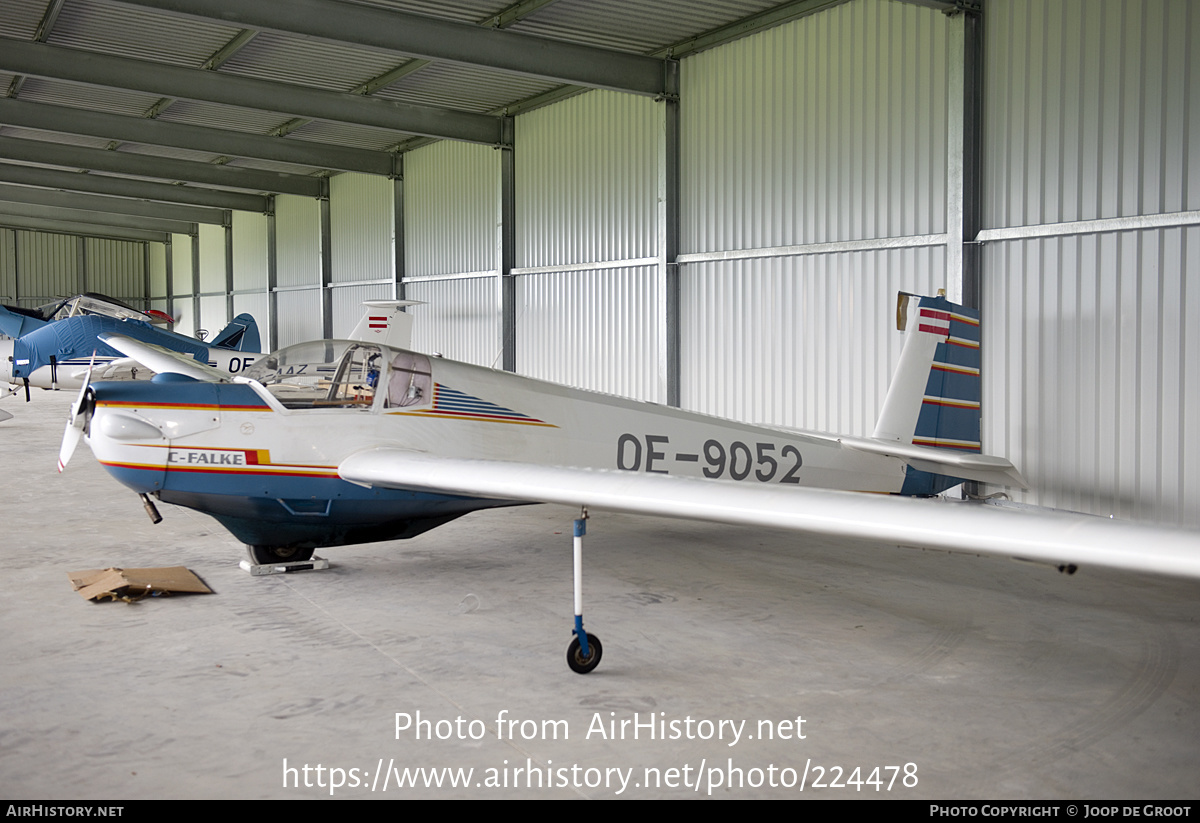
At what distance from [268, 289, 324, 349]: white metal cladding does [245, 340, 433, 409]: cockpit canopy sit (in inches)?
689

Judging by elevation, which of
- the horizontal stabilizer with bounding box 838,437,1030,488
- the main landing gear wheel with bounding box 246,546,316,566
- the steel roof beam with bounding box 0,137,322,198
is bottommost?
the main landing gear wheel with bounding box 246,546,316,566

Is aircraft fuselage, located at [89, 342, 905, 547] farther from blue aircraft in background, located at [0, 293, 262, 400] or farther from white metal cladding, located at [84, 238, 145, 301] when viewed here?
white metal cladding, located at [84, 238, 145, 301]

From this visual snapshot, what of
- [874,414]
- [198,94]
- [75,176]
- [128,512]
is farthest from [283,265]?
[874,414]

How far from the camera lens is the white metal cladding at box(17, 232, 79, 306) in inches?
1508

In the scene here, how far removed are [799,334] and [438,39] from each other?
5.32 metres

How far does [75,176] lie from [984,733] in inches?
1037

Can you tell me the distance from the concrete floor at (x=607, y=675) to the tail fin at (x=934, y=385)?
94 cm

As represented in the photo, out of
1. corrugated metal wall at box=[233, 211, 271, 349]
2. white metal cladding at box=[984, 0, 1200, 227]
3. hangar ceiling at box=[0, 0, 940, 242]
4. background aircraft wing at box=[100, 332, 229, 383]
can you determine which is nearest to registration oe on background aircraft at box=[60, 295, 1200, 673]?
white metal cladding at box=[984, 0, 1200, 227]

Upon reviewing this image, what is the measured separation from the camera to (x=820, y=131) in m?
10.8

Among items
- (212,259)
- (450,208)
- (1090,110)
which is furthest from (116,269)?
(1090,110)

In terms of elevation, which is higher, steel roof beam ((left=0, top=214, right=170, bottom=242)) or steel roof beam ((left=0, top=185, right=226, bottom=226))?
steel roof beam ((left=0, top=214, right=170, bottom=242))

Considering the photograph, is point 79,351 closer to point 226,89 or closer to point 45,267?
point 226,89

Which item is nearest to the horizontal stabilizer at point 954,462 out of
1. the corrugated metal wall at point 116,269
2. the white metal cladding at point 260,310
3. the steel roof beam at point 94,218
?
the white metal cladding at point 260,310

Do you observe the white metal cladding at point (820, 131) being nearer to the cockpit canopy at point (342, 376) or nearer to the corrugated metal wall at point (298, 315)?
the cockpit canopy at point (342, 376)
